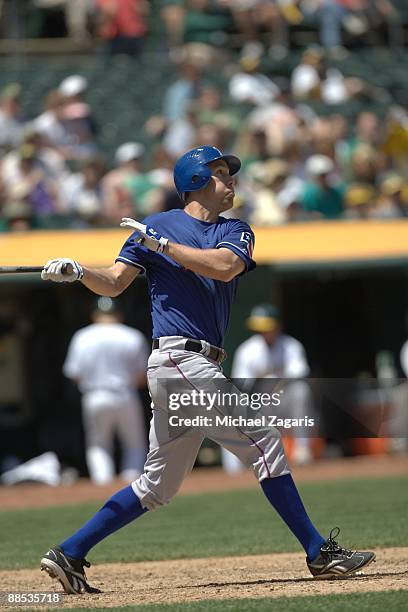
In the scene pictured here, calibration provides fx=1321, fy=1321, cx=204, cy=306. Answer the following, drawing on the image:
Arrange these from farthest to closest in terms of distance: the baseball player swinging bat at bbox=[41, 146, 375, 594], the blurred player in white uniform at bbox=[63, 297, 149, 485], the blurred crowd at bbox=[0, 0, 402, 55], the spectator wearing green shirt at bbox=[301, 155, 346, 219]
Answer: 1. the blurred crowd at bbox=[0, 0, 402, 55]
2. the spectator wearing green shirt at bbox=[301, 155, 346, 219]
3. the blurred player in white uniform at bbox=[63, 297, 149, 485]
4. the baseball player swinging bat at bbox=[41, 146, 375, 594]

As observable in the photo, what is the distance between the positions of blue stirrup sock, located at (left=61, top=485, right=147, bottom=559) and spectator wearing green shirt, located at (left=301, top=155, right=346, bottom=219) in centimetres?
758

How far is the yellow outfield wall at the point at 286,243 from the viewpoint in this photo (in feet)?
39.2

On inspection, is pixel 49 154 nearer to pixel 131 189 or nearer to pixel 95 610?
pixel 131 189

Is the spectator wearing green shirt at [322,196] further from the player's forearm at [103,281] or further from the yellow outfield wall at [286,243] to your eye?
the player's forearm at [103,281]

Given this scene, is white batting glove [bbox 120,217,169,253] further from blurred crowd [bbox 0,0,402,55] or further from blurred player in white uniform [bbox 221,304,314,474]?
blurred crowd [bbox 0,0,402,55]

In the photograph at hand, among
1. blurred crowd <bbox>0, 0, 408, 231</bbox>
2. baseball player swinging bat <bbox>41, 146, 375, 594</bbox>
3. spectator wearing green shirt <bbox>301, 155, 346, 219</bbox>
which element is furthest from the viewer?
spectator wearing green shirt <bbox>301, 155, 346, 219</bbox>

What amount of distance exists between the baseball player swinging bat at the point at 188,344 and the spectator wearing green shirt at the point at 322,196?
7.31 metres

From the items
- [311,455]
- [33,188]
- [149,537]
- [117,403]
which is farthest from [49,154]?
[149,537]

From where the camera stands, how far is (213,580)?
5980 millimetres

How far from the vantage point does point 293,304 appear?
1387 cm

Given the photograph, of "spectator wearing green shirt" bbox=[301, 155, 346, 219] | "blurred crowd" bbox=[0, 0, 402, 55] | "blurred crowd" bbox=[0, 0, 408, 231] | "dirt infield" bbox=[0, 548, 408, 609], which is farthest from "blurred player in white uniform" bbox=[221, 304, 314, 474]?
"dirt infield" bbox=[0, 548, 408, 609]

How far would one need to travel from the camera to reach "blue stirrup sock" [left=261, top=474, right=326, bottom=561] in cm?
548

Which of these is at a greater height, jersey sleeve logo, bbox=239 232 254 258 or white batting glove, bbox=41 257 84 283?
jersey sleeve logo, bbox=239 232 254 258

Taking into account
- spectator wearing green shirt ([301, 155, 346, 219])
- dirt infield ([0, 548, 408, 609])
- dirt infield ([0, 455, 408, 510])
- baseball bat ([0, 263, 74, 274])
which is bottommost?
dirt infield ([0, 455, 408, 510])
